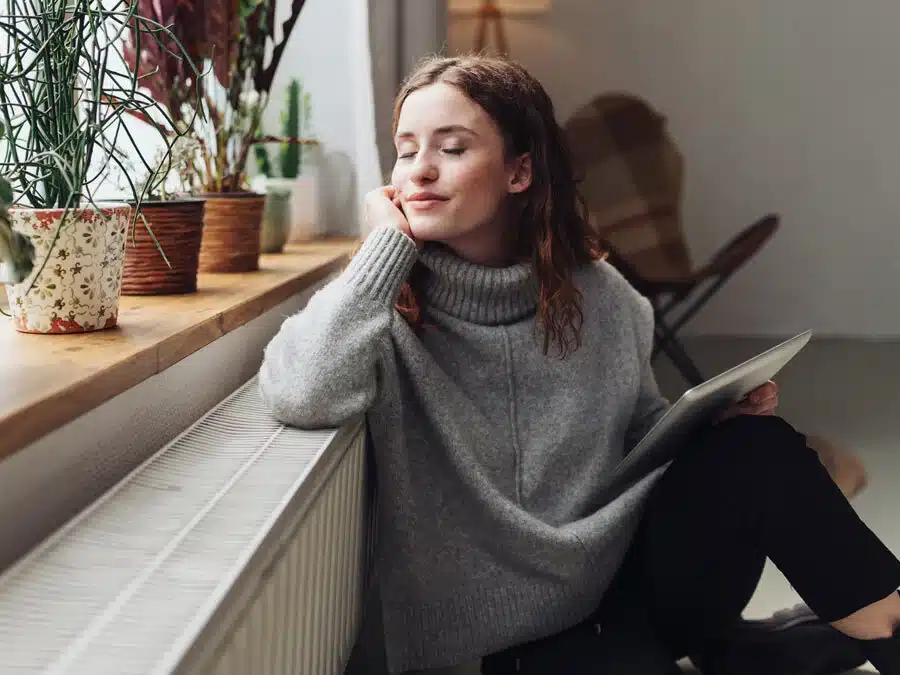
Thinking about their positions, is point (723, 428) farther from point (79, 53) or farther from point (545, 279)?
point (79, 53)

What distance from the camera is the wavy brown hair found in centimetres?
122

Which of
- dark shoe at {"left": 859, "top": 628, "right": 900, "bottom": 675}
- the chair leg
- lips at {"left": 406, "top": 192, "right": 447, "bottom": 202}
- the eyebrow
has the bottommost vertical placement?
the chair leg

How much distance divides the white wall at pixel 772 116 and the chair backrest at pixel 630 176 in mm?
608

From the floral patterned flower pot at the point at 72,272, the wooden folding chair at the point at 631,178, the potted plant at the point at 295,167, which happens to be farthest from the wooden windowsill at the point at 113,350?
the wooden folding chair at the point at 631,178

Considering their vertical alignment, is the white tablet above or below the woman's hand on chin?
below

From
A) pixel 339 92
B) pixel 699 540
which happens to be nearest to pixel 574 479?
pixel 699 540

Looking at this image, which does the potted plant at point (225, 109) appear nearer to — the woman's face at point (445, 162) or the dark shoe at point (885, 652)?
the woman's face at point (445, 162)

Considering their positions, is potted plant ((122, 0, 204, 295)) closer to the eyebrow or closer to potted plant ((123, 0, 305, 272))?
potted plant ((123, 0, 305, 272))

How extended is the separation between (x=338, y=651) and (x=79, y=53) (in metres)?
0.68

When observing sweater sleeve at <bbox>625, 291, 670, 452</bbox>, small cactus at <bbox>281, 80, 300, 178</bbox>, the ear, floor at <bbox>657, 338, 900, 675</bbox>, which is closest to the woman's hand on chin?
the ear

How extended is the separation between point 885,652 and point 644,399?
430mm

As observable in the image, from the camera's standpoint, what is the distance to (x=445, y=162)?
1196 mm

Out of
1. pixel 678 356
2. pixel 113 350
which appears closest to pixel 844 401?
pixel 678 356

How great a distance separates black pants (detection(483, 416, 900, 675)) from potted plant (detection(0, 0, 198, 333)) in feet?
2.33
